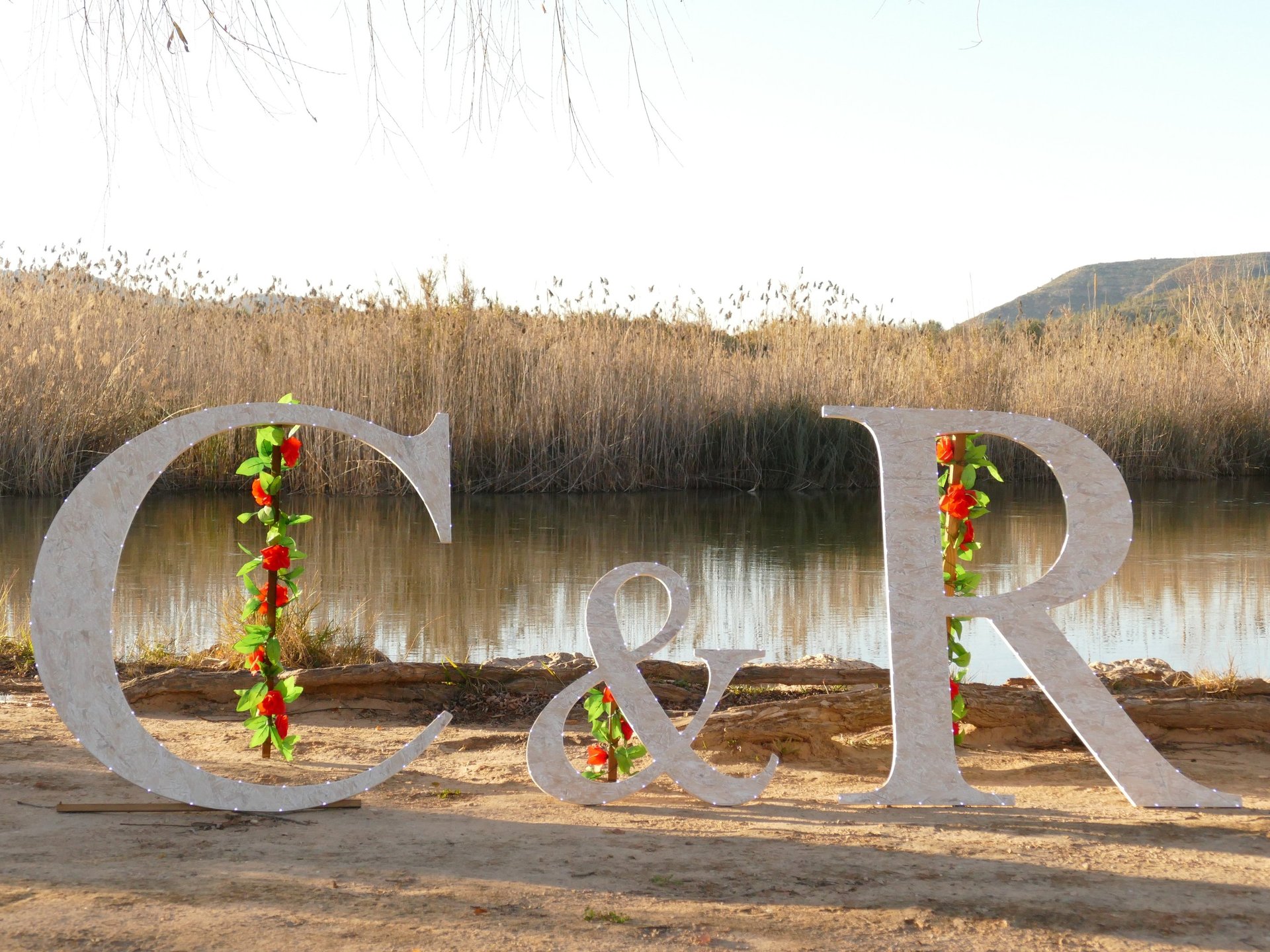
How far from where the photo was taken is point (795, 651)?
489cm

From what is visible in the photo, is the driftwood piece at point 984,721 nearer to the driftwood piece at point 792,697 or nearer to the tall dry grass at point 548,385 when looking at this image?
the driftwood piece at point 792,697

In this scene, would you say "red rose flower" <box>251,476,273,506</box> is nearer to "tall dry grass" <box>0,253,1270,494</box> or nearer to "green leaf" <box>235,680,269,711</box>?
"green leaf" <box>235,680,269,711</box>

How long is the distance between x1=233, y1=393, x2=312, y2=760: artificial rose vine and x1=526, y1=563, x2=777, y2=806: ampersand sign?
757mm

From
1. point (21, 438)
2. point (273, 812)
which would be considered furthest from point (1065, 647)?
point (21, 438)

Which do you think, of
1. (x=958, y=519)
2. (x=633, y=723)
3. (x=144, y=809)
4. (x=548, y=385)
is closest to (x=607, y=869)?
(x=633, y=723)

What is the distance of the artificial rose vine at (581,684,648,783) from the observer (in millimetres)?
2984

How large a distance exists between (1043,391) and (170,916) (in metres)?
11.5

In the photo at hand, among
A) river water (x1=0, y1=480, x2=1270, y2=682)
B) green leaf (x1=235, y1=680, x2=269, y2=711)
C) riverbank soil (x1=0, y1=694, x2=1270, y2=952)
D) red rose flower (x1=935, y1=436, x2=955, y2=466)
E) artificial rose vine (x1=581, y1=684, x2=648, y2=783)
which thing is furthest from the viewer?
river water (x1=0, y1=480, x2=1270, y2=682)

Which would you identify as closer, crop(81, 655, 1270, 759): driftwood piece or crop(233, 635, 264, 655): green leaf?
crop(233, 635, 264, 655): green leaf

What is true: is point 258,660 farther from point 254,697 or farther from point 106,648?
point 106,648

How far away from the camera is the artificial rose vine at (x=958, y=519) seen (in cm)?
327

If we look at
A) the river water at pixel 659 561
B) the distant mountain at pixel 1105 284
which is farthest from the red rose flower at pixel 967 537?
the distant mountain at pixel 1105 284

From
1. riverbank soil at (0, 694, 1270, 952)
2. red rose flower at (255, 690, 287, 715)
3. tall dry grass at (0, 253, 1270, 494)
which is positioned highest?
tall dry grass at (0, 253, 1270, 494)

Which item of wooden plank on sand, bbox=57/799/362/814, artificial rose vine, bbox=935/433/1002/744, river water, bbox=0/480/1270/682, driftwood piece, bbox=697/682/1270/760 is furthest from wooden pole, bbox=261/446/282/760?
artificial rose vine, bbox=935/433/1002/744
